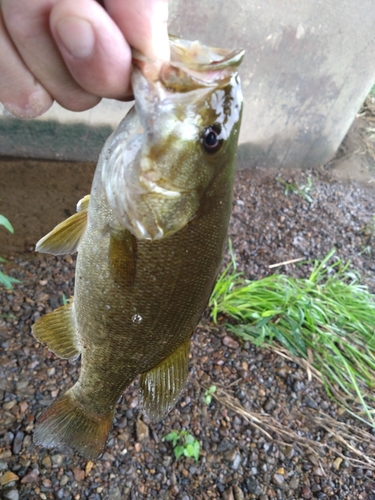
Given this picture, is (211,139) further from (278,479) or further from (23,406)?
(278,479)

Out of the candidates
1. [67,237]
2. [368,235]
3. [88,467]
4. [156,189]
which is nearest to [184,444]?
[88,467]

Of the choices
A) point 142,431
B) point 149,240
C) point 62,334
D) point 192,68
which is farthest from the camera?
point 142,431

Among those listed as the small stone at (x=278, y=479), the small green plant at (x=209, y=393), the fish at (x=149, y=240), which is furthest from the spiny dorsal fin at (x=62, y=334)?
the small stone at (x=278, y=479)

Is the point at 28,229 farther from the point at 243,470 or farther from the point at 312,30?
the point at 312,30

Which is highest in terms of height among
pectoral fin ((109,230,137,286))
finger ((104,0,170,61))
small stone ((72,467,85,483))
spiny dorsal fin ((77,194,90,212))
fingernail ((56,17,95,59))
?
finger ((104,0,170,61))

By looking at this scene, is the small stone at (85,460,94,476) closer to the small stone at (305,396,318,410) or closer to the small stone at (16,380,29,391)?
the small stone at (16,380,29,391)

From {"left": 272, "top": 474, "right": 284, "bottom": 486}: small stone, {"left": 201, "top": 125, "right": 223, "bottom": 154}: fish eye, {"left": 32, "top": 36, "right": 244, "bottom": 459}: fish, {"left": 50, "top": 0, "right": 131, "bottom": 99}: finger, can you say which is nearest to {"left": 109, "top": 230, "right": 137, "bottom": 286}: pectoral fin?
{"left": 32, "top": 36, "right": 244, "bottom": 459}: fish

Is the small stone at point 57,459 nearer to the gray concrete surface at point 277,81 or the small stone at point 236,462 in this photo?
the small stone at point 236,462

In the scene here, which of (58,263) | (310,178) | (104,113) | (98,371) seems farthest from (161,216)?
(310,178)
